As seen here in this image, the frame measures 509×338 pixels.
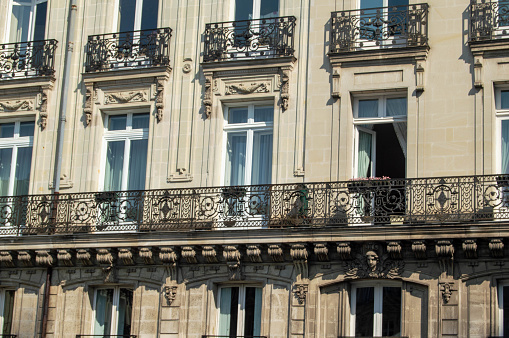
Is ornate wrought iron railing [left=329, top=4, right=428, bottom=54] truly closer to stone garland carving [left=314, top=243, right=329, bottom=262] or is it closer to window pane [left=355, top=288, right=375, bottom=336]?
stone garland carving [left=314, top=243, right=329, bottom=262]

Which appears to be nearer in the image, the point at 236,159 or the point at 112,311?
the point at 112,311

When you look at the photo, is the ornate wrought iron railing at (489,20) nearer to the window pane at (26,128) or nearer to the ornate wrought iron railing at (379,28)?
the ornate wrought iron railing at (379,28)

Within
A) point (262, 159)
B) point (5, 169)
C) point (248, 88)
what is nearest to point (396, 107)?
point (262, 159)

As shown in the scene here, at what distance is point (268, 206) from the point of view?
2008 cm

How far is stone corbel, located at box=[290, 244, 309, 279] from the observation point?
63.0 ft

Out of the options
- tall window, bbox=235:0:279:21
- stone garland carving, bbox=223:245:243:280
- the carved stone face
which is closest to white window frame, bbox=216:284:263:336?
stone garland carving, bbox=223:245:243:280

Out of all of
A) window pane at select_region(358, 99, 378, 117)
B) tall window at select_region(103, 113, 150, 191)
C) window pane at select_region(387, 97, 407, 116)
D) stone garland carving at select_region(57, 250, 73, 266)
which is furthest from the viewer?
tall window at select_region(103, 113, 150, 191)

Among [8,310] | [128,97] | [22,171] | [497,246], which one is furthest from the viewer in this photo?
[22,171]

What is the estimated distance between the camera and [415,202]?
19094mm

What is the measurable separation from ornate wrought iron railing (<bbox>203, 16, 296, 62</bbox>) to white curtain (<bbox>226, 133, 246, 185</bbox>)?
66.0 inches

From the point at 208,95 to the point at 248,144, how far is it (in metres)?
1.31

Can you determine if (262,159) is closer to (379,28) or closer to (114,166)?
(114,166)

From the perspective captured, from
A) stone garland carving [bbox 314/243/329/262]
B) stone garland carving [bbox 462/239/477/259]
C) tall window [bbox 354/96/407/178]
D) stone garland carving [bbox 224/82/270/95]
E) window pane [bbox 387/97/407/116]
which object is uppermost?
stone garland carving [bbox 224/82/270/95]

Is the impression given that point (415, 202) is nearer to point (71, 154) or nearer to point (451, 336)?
point (451, 336)
